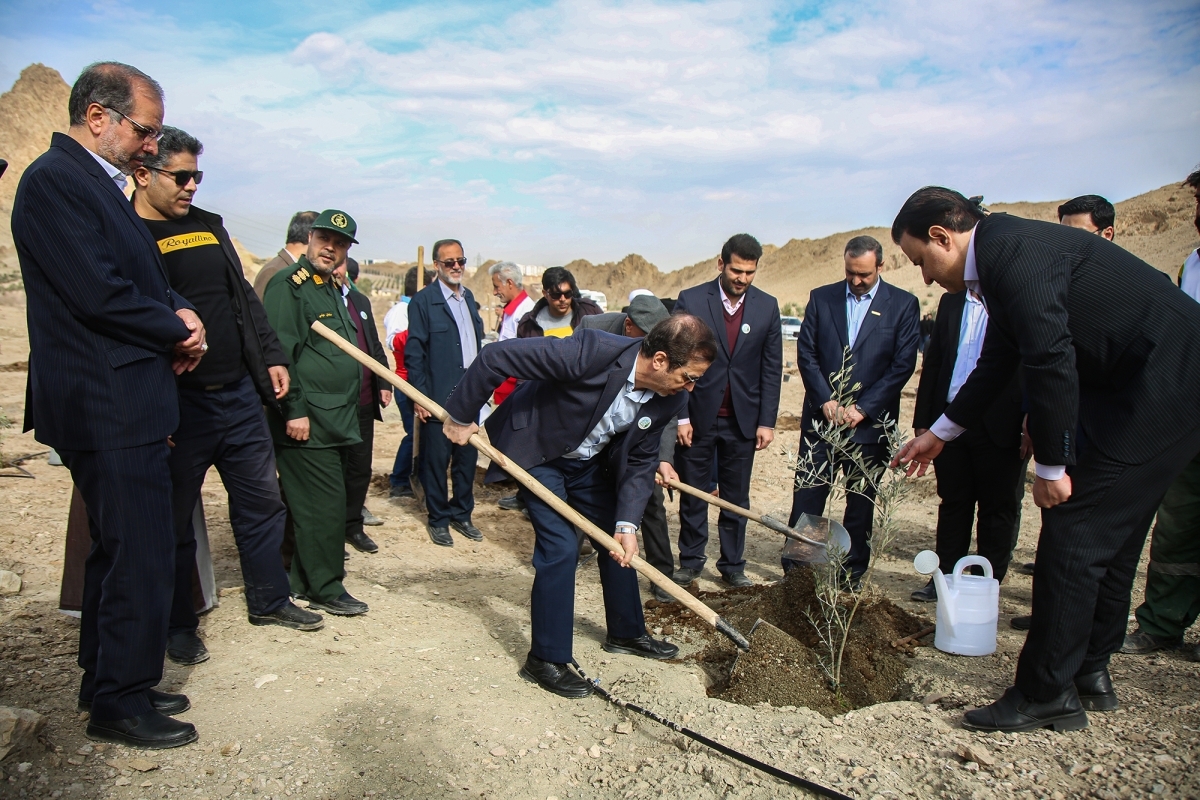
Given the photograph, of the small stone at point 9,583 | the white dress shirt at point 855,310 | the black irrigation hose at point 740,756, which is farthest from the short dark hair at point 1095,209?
the small stone at point 9,583

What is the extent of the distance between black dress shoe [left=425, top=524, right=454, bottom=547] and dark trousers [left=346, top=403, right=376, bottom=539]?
60 cm

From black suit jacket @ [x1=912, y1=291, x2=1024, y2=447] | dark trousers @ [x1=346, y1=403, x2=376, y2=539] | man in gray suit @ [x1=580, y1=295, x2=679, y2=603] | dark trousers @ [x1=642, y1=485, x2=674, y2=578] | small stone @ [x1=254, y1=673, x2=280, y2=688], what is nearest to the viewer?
small stone @ [x1=254, y1=673, x2=280, y2=688]

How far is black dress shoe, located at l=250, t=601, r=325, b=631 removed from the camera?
12.7 ft

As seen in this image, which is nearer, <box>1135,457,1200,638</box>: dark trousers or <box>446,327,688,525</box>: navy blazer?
<box>446,327,688,525</box>: navy blazer

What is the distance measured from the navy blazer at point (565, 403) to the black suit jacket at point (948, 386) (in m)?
1.95

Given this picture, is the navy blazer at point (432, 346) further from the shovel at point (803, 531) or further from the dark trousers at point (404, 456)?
the shovel at point (803, 531)

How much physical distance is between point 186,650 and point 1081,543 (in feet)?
11.7

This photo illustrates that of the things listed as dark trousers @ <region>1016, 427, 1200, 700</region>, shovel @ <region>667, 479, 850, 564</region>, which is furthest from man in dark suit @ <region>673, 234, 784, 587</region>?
dark trousers @ <region>1016, 427, 1200, 700</region>

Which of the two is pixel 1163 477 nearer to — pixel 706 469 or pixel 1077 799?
pixel 1077 799

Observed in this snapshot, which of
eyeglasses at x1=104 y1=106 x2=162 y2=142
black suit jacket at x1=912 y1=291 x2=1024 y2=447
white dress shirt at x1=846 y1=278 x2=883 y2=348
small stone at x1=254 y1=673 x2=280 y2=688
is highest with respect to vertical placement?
eyeglasses at x1=104 y1=106 x2=162 y2=142

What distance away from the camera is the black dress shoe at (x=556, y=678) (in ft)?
11.4

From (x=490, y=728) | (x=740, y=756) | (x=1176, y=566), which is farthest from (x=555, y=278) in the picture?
(x=1176, y=566)

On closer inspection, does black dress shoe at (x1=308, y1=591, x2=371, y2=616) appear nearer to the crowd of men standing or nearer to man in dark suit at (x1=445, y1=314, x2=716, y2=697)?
the crowd of men standing

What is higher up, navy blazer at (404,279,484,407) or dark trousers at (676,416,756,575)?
navy blazer at (404,279,484,407)
